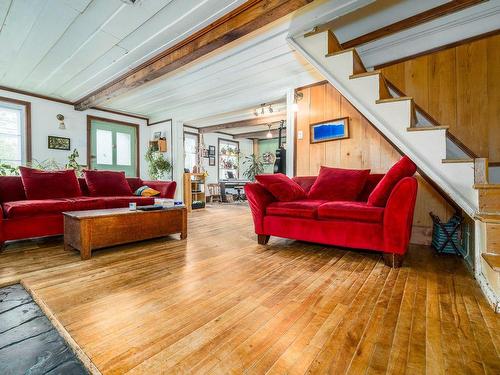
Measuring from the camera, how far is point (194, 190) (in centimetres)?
658

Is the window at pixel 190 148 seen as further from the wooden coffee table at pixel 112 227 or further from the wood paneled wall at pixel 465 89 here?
the wood paneled wall at pixel 465 89

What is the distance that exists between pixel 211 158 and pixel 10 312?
802 cm

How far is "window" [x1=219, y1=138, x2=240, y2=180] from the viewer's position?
9.61 m

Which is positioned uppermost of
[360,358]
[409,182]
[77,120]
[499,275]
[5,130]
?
[77,120]

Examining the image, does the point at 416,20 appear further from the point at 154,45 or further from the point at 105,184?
the point at 105,184

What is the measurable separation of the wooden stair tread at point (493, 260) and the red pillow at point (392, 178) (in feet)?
2.64

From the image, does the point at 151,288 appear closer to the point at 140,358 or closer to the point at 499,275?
the point at 140,358

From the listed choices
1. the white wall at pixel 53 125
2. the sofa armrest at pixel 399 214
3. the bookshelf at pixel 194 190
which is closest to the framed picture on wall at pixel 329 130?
the sofa armrest at pixel 399 214

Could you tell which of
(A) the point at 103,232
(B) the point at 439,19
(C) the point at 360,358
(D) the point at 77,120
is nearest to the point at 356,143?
(B) the point at 439,19

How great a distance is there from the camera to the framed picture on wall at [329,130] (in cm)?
347

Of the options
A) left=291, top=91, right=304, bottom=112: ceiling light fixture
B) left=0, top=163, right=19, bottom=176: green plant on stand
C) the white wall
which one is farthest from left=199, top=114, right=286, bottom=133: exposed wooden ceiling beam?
left=0, top=163, right=19, bottom=176: green plant on stand

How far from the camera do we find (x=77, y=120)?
5543 millimetres

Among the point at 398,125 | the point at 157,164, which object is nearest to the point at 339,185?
the point at 398,125

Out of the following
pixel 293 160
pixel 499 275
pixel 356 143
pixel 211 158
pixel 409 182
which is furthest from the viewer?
pixel 211 158
